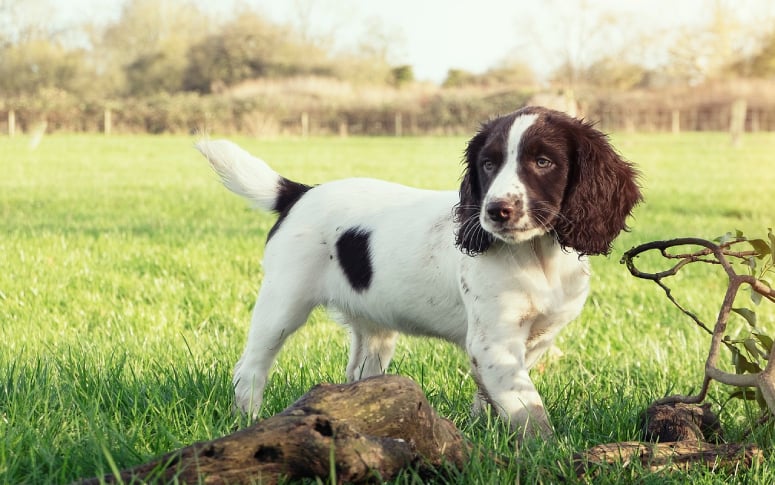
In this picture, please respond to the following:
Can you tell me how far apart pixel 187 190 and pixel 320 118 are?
36.4 m

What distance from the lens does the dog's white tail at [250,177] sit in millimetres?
4438

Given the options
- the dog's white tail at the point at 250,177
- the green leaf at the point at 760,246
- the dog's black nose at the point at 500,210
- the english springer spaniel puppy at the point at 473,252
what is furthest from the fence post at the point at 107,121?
the green leaf at the point at 760,246

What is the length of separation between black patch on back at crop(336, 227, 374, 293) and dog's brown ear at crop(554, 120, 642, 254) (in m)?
0.96

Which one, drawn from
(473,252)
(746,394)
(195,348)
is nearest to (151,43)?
(195,348)

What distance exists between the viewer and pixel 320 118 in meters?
52.3

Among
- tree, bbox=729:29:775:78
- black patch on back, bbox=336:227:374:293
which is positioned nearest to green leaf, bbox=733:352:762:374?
black patch on back, bbox=336:227:374:293

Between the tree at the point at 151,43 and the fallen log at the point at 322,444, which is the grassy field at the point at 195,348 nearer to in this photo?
the fallen log at the point at 322,444

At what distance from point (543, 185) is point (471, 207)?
1.07ft

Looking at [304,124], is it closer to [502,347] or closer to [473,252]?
[473,252]

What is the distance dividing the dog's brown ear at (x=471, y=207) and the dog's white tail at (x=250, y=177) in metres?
1.14

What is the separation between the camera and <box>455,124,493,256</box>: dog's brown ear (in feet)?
11.1

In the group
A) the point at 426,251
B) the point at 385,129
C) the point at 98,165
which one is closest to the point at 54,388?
the point at 426,251

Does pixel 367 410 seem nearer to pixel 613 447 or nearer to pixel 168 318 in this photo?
pixel 613 447

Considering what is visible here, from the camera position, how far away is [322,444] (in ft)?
7.16
